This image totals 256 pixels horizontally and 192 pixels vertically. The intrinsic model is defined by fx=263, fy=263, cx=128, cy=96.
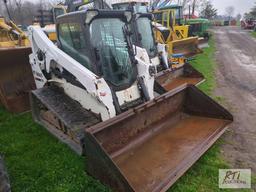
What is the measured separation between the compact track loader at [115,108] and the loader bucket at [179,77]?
2.18 m

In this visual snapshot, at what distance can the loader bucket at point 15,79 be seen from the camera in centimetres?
512

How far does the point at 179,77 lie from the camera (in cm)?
755

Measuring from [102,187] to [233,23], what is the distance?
5399 centimetres

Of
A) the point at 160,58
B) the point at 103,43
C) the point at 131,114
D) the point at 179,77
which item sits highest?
the point at 103,43

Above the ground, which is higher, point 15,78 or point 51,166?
point 15,78

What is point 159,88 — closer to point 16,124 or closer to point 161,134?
point 161,134

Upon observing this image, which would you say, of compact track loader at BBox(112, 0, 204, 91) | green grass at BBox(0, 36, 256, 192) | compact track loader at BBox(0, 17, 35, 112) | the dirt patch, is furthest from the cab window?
compact track loader at BBox(112, 0, 204, 91)

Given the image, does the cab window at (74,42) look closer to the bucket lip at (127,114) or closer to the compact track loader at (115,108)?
the compact track loader at (115,108)

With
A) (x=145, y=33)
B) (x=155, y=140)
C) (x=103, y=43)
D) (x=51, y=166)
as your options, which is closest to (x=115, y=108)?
(x=155, y=140)

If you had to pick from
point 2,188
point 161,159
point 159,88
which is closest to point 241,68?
point 159,88

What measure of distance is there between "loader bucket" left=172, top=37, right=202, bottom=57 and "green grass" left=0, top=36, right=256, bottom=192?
712cm

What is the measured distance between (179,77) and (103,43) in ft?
13.6

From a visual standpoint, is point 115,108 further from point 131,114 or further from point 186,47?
point 186,47

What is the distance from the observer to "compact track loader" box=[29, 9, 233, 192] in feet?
10.4
